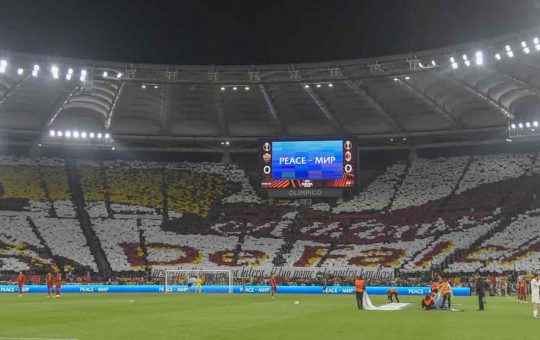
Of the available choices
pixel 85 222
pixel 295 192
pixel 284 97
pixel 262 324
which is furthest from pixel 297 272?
pixel 262 324

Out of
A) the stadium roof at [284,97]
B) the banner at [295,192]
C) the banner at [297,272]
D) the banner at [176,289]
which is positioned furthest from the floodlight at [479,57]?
the banner at [297,272]

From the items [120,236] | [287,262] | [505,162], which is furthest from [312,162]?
[505,162]

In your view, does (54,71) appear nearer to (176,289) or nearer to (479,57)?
(176,289)

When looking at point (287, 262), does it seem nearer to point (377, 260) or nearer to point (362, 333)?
point (377, 260)

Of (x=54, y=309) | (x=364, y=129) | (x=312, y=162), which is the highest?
(x=364, y=129)

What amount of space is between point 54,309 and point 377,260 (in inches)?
1311

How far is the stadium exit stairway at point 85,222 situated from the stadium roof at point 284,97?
5.92 m

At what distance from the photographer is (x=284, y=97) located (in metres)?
58.5

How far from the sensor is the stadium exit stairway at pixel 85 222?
5869 cm

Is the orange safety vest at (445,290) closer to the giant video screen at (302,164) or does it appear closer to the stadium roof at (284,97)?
the stadium roof at (284,97)

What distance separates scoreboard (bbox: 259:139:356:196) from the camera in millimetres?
54781

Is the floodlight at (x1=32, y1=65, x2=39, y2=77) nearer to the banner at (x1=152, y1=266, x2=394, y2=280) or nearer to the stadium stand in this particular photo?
the stadium stand

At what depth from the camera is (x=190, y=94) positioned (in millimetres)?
57500

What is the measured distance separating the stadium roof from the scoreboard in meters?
3.48
